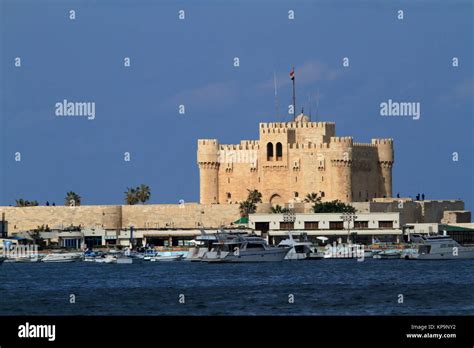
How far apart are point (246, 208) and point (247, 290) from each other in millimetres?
61878

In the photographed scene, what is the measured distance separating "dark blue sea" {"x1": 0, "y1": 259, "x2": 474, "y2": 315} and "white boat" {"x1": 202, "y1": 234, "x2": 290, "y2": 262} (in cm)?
245

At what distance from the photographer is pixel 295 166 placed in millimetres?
127500

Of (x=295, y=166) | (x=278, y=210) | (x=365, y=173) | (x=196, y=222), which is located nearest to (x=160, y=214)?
(x=196, y=222)

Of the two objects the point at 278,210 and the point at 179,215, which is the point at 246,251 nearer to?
the point at 278,210

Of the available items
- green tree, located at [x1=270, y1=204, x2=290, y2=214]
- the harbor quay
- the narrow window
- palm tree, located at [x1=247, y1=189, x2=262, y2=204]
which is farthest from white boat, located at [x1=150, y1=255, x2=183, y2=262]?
the narrow window

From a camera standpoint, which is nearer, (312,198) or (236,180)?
(312,198)

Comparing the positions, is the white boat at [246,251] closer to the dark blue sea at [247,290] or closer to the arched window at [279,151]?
the dark blue sea at [247,290]

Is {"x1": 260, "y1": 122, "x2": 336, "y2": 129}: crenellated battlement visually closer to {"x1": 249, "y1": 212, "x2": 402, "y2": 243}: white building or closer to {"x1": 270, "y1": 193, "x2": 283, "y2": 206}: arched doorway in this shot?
{"x1": 270, "y1": 193, "x2": 283, "y2": 206}: arched doorway

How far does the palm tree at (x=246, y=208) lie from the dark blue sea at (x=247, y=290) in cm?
2879

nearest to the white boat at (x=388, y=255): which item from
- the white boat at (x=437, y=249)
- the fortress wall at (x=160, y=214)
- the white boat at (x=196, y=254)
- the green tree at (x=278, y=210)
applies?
the white boat at (x=437, y=249)

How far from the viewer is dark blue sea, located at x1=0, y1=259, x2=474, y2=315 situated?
51.8 meters
